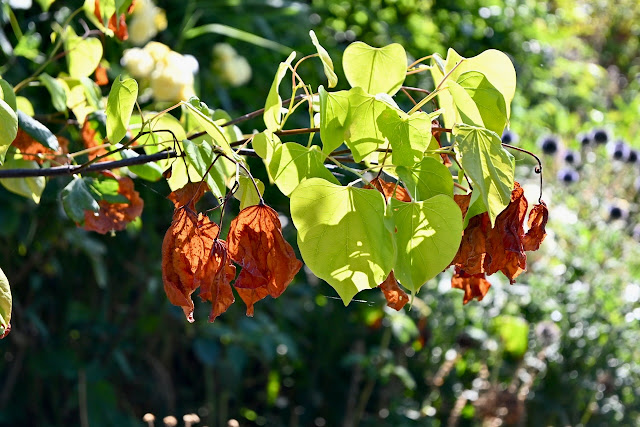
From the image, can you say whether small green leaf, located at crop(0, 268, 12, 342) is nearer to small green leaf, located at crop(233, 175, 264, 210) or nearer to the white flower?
small green leaf, located at crop(233, 175, 264, 210)

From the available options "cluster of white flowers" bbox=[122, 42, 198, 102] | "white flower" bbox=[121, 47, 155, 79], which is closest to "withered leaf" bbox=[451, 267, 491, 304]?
"cluster of white flowers" bbox=[122, 42, 198, 102]

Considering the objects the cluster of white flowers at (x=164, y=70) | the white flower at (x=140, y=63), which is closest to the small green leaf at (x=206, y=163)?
the cluster of white flowers at (x=164, y=70)

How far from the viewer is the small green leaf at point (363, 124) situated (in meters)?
0.47

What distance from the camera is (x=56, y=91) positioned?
2.41 ft

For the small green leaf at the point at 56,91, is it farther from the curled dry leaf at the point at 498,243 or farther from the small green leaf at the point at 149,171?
the curled dry leaf at the point at 498,243

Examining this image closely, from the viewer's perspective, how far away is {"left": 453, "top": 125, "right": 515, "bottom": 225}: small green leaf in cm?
43

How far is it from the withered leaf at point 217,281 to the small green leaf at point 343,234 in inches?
2.0

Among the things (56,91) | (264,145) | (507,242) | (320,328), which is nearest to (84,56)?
(56,91)

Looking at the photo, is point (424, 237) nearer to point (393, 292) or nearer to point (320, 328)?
point (393, 292)

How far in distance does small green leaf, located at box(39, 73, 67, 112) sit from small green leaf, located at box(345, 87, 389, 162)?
14.3 inches

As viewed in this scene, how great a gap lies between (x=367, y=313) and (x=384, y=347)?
0.12m

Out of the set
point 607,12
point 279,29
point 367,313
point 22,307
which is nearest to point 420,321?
point 367,313

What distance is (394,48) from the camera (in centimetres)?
52

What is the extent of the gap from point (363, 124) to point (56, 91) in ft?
1.23
